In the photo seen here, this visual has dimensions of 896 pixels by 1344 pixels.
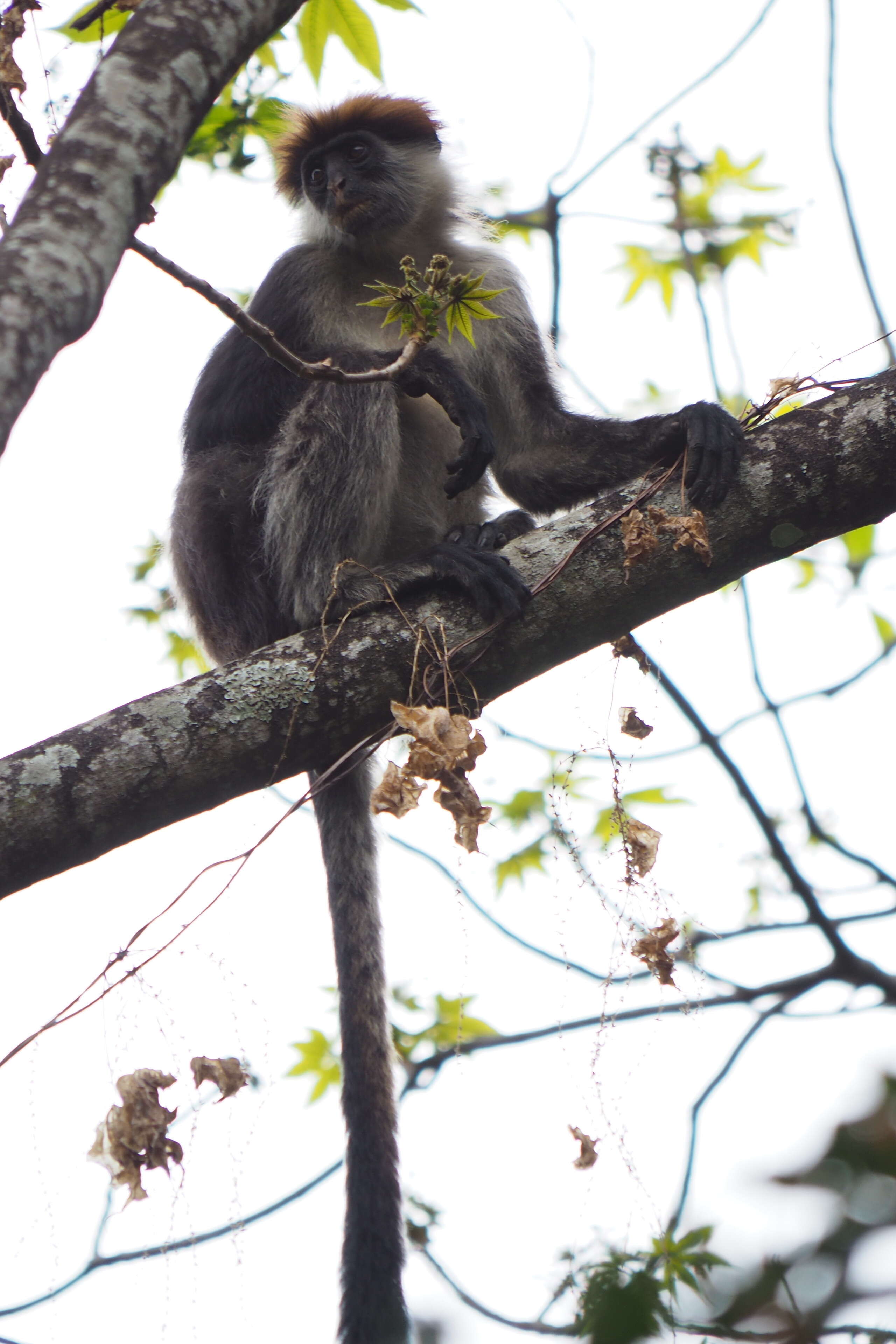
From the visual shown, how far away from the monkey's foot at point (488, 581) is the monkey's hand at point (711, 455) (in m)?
0.56

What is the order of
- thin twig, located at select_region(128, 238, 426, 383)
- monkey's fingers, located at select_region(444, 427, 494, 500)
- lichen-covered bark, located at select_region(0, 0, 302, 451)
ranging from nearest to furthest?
lichen-covered bark, located at select_region(0, 0, 302, 451) → thin twig, located at select_region(128, 238, 426, 383) → monkey's fingers, located at select_region(444, 427, 494, 500)

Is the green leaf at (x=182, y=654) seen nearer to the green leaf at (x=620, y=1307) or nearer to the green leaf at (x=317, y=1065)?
the green leaf at (x=317, y=1065)

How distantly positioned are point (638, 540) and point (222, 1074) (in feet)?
5.70

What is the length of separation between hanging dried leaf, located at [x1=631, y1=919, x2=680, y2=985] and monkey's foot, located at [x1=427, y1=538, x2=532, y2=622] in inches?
37.5

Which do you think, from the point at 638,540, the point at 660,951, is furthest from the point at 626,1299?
the point at 638,540

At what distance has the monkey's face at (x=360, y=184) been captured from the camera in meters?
5.70

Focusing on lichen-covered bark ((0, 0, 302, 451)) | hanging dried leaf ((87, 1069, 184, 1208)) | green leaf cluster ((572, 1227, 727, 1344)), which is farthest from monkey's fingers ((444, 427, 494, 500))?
green leaf cluster ((572, 1227, 727, 1344))

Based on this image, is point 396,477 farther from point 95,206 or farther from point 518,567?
point 95,206

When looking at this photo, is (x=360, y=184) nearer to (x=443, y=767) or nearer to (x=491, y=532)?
(x=491, y=532)

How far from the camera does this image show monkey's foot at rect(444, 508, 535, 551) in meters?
4.52

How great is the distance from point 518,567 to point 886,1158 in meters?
2.84

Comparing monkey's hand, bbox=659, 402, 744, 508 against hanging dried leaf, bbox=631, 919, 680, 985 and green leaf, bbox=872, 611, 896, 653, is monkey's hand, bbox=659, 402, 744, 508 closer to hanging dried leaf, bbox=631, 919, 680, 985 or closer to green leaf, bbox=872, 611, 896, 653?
hanging dried leaf, bbox=631, 919, 680, 985

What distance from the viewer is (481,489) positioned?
17.8ft

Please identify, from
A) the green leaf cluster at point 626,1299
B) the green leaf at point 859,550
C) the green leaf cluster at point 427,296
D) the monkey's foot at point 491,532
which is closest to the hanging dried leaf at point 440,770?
the green leaf cluster at point 427,296
